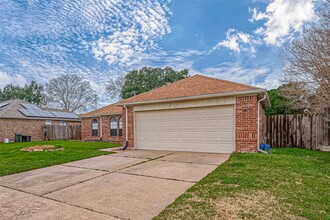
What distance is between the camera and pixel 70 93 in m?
Answer: 33.2

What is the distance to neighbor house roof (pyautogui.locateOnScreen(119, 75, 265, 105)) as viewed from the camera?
833 cm

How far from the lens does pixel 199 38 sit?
1515cm

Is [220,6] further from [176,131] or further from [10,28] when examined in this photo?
[10,28]

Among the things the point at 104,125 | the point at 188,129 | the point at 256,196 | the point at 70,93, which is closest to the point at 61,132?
the point at 104,125

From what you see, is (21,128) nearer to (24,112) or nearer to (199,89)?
(24,112)

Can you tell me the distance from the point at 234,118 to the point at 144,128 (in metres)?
4.35

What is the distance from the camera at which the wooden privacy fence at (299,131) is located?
1034cm

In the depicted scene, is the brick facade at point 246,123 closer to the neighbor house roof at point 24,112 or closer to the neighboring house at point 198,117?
the neighboring house at point 198,117

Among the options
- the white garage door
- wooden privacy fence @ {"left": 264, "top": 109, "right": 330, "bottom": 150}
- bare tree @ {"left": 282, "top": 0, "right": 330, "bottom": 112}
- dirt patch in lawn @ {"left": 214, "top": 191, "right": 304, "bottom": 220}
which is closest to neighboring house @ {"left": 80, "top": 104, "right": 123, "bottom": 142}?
the white garage door

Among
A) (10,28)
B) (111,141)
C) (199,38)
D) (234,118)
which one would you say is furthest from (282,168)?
(10,28)

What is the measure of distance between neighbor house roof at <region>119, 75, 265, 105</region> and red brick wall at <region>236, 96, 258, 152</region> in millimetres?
407

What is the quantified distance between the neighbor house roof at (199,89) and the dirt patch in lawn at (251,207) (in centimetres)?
517

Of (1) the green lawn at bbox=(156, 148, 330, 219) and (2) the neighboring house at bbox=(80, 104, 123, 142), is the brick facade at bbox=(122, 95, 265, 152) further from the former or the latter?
(2) the neighboring house at bbox=(80, 104, 123, 142)

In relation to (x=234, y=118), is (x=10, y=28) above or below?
above
